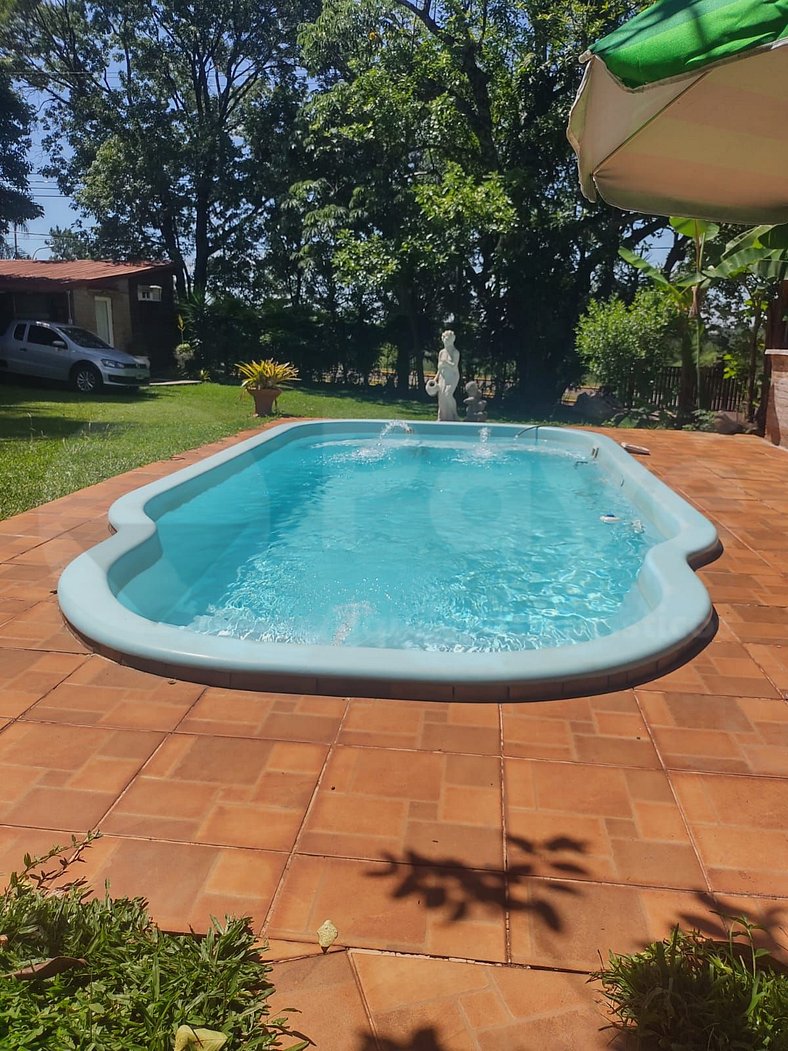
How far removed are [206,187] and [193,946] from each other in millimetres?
26263

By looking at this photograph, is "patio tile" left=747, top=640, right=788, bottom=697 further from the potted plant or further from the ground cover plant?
→ the potted plant

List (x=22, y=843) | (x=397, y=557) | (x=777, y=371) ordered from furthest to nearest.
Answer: (x=777, y=371), (x=397, y=557), (x=22, y=843)

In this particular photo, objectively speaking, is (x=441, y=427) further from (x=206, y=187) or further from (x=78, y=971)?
(x=206, y=187)

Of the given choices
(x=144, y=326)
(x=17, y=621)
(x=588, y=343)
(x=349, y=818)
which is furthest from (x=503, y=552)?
(x=144, y=326)

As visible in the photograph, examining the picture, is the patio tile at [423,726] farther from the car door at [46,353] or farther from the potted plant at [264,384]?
the car door at [46,353]

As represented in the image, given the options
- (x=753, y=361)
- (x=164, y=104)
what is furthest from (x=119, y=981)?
(x=164, y=104)

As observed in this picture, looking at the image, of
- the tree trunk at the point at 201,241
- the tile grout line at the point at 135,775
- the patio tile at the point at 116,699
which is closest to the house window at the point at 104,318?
the tree trunk at the point at 201,241

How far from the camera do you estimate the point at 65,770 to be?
2.89 meters

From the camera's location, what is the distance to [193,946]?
6.62 ft

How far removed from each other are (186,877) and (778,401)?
11.4 m

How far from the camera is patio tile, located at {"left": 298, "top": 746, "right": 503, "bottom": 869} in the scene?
2480 mm

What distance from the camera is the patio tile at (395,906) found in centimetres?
212

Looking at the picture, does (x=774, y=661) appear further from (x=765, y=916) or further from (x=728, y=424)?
(x=728, y=424)

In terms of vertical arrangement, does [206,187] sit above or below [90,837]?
above
